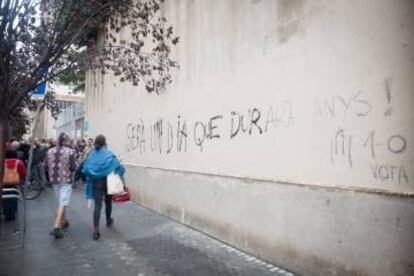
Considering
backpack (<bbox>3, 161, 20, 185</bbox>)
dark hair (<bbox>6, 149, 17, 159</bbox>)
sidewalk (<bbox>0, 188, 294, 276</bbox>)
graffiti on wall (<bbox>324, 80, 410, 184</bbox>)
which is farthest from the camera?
dark hair (<bbox>6, 149, 17, 159</bbox>)

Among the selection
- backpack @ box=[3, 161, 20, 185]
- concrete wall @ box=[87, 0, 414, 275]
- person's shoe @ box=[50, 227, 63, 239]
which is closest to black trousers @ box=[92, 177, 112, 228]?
person's shoe @ box=[50, 227, 63, 239]

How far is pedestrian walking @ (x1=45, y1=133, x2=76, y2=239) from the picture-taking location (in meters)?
8.64

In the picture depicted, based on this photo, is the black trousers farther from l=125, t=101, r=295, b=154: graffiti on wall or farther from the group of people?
l=125, t=101, r=295, b=154: graffiti on wall

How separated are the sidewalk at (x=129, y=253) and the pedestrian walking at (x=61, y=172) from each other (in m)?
0.31

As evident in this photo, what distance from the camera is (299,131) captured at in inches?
248

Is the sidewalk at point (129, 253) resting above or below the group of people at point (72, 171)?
below

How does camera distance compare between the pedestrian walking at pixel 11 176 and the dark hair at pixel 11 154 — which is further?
the dark hair at pixel 11 154

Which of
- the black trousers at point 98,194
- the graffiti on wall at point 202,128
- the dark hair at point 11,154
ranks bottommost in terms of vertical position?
the black trousers at point 98,194

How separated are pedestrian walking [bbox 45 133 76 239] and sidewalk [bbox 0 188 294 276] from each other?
0.31 metres

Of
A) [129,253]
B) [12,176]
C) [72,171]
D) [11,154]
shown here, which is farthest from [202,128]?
[11,154]

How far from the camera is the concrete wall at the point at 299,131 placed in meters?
4.89

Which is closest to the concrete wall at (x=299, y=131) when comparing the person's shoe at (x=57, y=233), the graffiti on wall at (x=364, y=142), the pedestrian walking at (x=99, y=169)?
the graffiti on wall at (x=364, y=142)

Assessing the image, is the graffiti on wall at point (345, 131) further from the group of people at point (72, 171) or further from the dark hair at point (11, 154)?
the dark hair at point (11, 154)

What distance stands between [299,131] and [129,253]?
3017 millimetres
